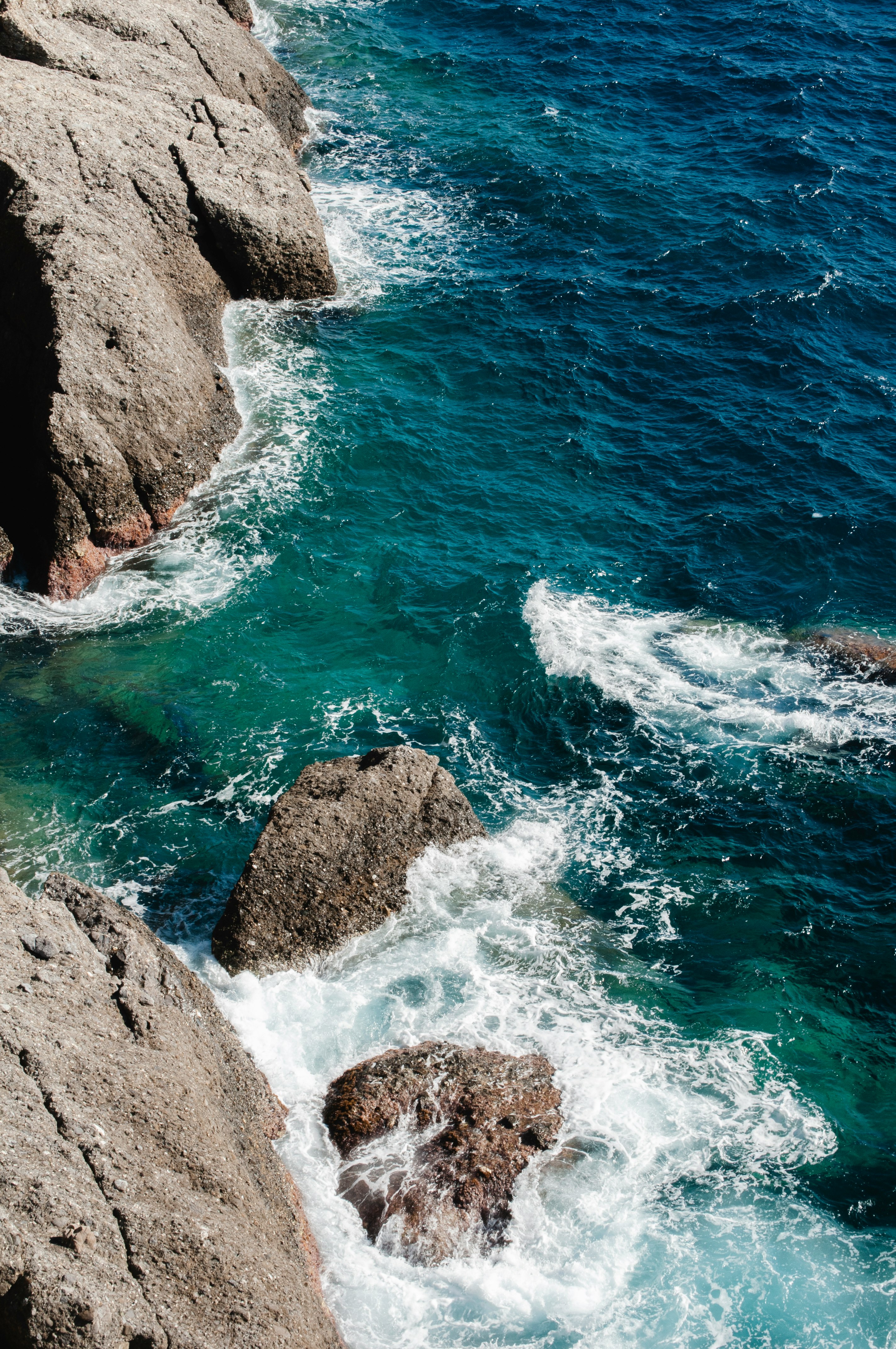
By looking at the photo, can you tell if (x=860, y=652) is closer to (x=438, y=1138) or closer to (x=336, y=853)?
(x=336, y=853)

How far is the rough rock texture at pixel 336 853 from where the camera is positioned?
52.3 feet

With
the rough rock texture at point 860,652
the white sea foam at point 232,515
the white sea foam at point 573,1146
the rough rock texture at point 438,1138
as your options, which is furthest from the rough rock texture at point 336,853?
the rough rock texture at point 860,652

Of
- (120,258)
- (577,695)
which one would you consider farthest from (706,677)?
A: (120,258)

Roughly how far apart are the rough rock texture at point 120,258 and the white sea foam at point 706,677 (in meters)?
9.77

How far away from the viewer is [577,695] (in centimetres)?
2162

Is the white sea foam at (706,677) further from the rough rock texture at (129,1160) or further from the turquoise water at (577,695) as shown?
the rough rock texture at (129,1160)

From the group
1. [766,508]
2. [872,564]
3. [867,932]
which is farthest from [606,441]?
[867,932]

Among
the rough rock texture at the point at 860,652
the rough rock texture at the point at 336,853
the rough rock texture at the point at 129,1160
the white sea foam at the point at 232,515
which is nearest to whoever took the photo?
the rough rock texture at the point at 129,1160

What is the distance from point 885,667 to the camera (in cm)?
2269

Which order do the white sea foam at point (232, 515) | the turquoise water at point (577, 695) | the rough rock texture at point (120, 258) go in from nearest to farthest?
the turquoise water at point (577, 695) → the white sea foam at point (232, 515) → the rough rock texture at point (120, 258)

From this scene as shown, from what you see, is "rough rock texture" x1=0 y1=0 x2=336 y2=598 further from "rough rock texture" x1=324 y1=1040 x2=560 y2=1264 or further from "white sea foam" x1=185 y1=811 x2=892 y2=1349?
"rough rock texture" x1=324 y1=1040 x2=560 y2=1264

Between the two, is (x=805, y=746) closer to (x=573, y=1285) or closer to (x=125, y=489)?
(x=573, y=1285)

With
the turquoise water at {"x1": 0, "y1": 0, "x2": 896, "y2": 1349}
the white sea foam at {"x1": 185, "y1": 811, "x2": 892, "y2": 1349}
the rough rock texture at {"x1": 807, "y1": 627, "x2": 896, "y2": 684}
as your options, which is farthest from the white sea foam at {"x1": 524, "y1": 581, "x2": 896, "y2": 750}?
the white sea foam at {"x1": 185, "y1": 811, "x2": 892, "y2": 1349}

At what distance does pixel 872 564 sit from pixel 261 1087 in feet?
63.8
